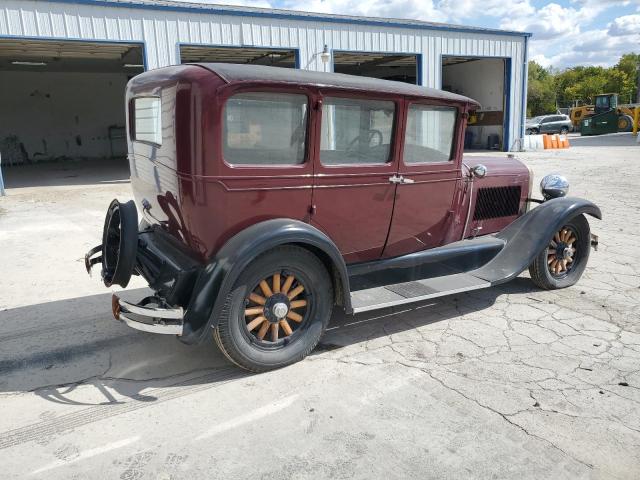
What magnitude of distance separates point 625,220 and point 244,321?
698cm

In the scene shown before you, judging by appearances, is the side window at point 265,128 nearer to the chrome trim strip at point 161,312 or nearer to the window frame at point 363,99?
the window frame at point 363,99

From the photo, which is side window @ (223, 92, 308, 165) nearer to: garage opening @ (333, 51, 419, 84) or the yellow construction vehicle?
garage opening @ (333, 51, 419, 84)

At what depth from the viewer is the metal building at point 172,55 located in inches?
456

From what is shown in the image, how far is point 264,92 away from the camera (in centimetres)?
321

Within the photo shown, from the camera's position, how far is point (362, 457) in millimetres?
2547

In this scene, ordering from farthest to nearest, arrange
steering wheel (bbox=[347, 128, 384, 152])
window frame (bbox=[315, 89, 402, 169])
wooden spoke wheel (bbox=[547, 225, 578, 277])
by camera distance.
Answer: wooden spoke wheel (bbox=[547, 225, 578, 277]) < steering wheel (bbox=[347, 128, 384, 152]) < window frame (bbox=[315, 89, 402, 169])

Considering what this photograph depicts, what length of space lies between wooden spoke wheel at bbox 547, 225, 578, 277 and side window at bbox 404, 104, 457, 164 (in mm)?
1431

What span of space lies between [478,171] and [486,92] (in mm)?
19705

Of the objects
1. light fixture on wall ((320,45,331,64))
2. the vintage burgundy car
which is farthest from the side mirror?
light fixture on wall ((320,45,331,64))

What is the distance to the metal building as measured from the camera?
38.0ft

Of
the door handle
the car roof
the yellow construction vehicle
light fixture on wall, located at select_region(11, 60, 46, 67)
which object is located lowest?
the door handle

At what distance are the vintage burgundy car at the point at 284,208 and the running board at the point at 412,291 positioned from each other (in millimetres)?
16

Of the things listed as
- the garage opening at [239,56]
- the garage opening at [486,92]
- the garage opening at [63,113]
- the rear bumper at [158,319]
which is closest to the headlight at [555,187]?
the rear bumper at [158,319]

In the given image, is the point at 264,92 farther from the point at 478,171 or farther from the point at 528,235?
the point at 528,235
